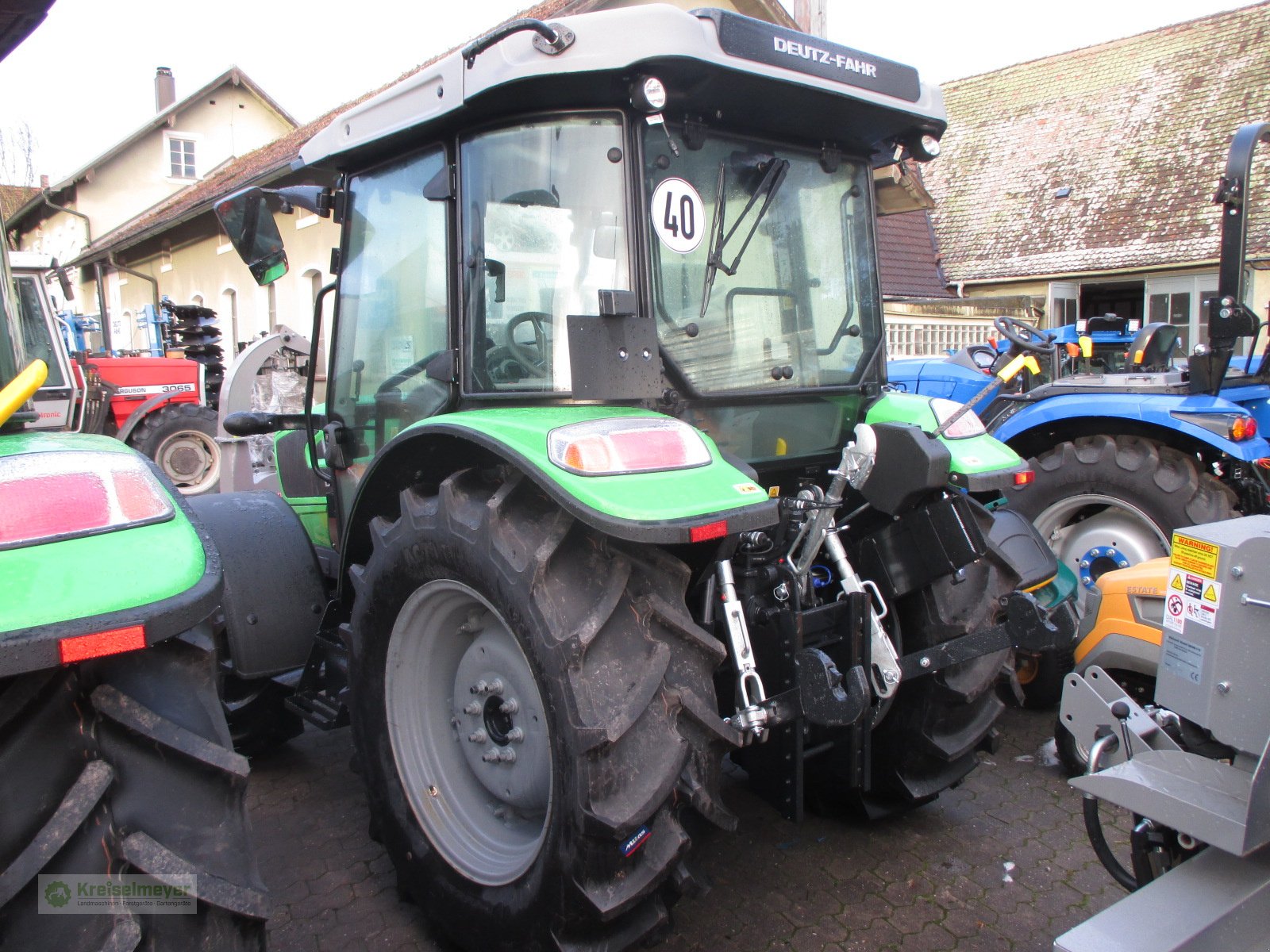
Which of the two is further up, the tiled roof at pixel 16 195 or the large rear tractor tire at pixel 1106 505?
the tiled roof at pixel 16 195

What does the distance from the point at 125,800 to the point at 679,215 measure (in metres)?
1.78

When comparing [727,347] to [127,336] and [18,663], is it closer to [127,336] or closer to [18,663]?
[18,663]

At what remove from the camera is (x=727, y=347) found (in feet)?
8.51

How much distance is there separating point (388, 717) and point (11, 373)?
1258 millimetres

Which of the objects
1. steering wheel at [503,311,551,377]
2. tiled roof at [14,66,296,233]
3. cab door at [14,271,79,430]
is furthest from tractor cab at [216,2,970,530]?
tiled roof at [14,66,296,233]

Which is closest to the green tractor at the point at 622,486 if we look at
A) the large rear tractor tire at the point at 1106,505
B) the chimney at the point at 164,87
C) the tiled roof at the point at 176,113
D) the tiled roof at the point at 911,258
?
the large rear tractor tire at the point at 1106,505

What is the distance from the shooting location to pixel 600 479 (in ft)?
6.50

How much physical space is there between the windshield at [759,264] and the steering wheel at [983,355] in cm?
332

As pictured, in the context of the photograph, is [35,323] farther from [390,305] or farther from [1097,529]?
[1097,529]

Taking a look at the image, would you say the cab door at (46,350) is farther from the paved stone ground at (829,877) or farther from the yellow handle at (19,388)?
the yellow handle at (19,388)

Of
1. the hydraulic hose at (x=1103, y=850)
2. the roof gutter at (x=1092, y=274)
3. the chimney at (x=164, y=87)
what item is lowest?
the hydraulic hose at (x=1103, y=850)

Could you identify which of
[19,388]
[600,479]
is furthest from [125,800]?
[600,479]

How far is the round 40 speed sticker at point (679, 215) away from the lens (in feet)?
7.80

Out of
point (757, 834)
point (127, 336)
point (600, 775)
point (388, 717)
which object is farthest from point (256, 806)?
point (127, 336)
